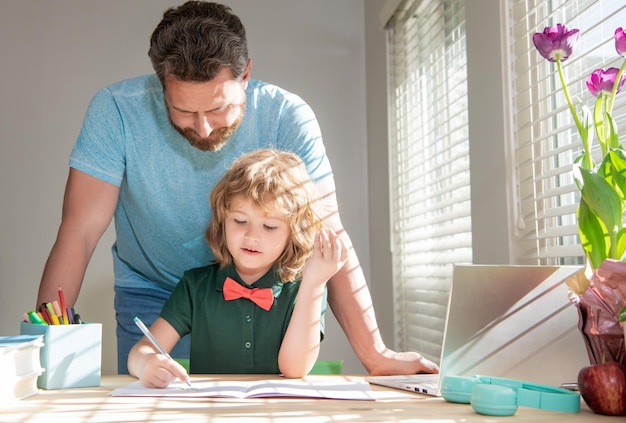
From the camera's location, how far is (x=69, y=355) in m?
1.05

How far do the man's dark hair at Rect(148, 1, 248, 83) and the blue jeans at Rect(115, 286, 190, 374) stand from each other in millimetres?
536

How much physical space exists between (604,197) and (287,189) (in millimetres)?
644

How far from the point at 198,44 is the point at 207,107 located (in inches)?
5.0

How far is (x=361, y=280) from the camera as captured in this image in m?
1.45

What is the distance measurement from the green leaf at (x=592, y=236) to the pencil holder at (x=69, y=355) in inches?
27.8

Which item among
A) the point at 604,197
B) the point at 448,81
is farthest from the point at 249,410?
the point at 448,81

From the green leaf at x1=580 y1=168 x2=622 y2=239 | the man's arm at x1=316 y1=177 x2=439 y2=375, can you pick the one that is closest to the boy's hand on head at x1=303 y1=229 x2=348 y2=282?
the man's arm at x1=316 y1=177 x2=439 y2=375

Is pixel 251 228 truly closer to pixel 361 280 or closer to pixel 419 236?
pixel 361 280

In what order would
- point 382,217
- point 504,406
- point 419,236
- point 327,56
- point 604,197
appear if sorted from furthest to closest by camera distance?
1. point 327,56
2. point 382,217
3. point 419,236
4. point 604,197
5. point 504,406

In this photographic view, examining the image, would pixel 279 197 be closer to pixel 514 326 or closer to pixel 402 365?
pixel 402 365

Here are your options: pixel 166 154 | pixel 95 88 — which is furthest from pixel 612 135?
pixel 95 88

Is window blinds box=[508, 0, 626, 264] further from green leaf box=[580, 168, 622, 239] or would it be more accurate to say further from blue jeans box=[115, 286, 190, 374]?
blue jeans box=[115, 286, 190, 374]

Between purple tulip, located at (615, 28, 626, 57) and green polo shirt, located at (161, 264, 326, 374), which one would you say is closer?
purple tulip, located at (615, 28, 626, 57)

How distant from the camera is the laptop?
946 millimetres
